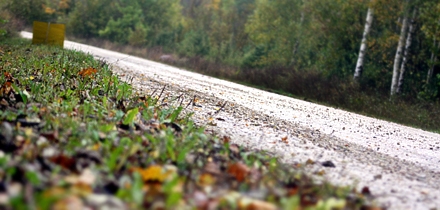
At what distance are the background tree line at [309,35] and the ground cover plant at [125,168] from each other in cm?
1361

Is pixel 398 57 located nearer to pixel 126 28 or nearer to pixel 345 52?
pixel 345 52

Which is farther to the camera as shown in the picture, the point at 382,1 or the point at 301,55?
the point at 301,55

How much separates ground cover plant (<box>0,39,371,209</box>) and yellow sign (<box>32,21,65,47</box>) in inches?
583

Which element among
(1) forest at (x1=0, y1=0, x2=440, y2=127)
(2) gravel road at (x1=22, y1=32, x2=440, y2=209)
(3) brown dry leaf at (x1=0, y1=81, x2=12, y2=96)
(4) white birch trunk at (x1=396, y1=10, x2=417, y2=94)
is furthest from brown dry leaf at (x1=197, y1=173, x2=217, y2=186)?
(4) white birch trunk at (x1=396, y1=10, x2=417, y2=94)

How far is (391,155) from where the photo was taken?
212 inches

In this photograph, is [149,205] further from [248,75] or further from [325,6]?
[325,6]

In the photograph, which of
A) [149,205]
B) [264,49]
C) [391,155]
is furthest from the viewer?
[264,49]

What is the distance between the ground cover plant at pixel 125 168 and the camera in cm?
209

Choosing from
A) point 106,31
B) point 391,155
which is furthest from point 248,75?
point 106,31

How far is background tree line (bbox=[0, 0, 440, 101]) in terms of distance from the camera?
17312mm

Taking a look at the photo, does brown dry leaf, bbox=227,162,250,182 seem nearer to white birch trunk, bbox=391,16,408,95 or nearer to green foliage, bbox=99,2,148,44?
white birch trunk, bbox=391,16,408,95

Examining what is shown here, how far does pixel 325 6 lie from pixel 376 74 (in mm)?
4978

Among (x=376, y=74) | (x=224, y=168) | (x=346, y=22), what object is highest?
(x=346, y=22)

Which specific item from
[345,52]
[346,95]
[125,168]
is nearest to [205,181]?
[125,168]
